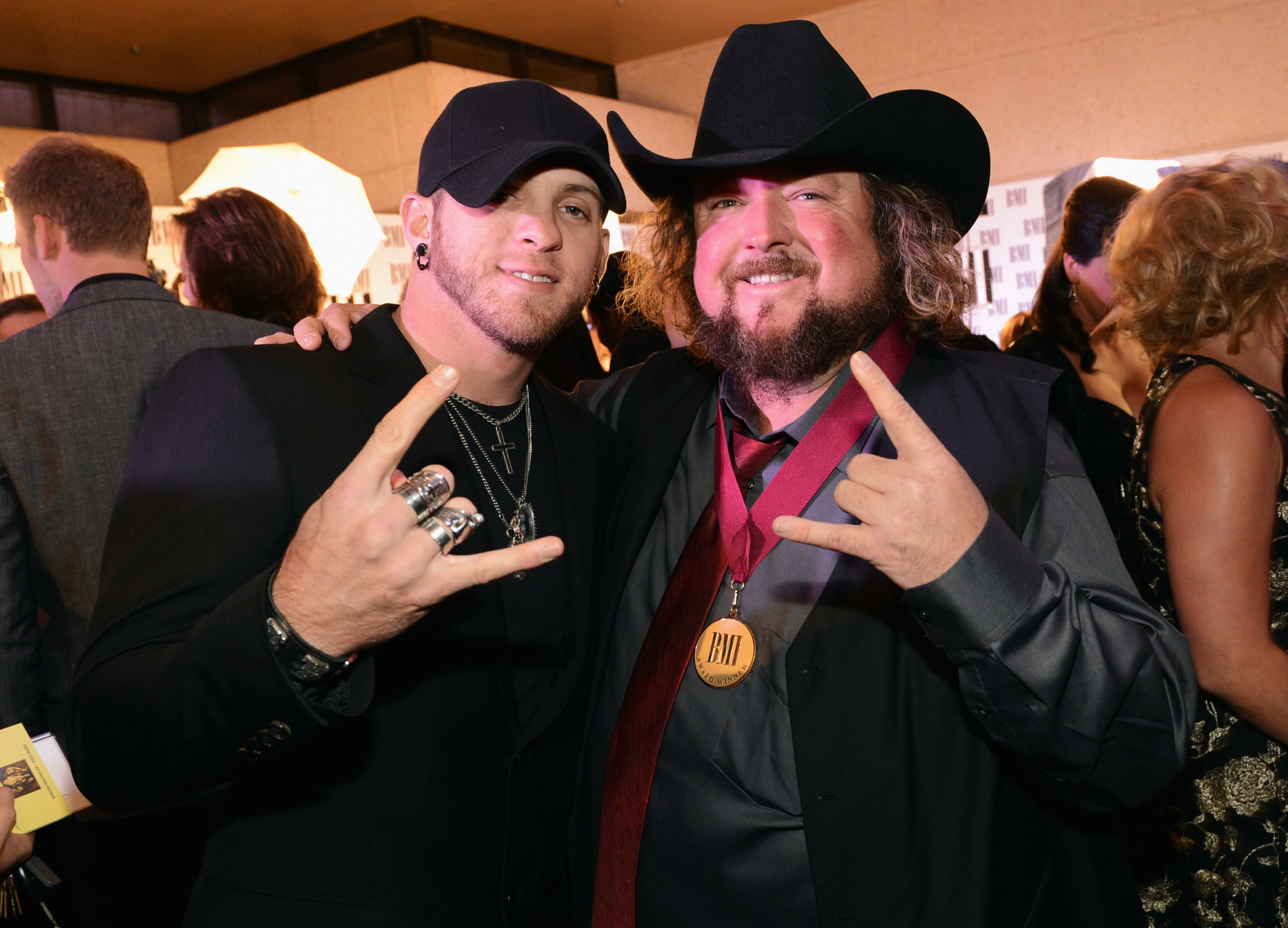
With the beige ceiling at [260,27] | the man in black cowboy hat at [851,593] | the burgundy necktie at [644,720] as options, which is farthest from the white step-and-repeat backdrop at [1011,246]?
the burgundy necktie at [644,720]

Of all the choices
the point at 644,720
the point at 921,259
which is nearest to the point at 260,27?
the point at 921,259

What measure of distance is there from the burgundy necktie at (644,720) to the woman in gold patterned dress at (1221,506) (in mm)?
1029

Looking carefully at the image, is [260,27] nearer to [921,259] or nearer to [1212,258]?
[921,259]

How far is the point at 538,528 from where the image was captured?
1.89 metres

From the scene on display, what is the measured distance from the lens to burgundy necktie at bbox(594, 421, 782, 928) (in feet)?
5.46

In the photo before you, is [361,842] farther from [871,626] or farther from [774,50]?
[774,50]

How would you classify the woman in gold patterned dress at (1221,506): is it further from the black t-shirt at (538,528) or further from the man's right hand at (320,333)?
the man's right hand at (320,333)

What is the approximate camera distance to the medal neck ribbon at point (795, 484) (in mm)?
1710

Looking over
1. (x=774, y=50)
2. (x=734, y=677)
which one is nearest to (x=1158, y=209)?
(x=774, y=50)

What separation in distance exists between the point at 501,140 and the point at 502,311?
1.15 ft

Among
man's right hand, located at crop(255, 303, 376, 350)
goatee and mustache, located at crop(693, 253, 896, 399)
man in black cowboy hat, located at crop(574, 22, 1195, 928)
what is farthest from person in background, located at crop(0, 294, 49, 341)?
goatee and mustache, located at crop(693, 253, 896, 399)

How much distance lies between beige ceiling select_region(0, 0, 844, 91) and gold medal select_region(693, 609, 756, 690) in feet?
23.0

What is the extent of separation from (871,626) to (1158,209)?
1430 millimetres

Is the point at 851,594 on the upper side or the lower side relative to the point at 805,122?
lower
